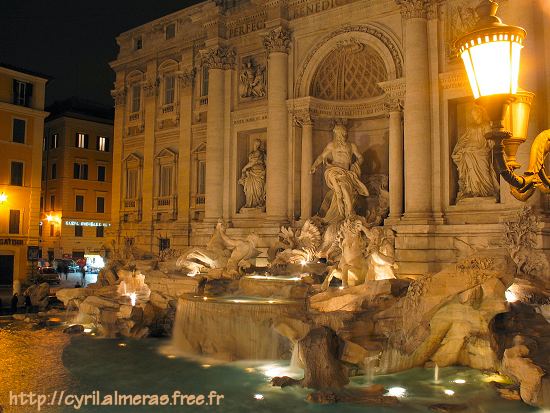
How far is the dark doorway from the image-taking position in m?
28.7

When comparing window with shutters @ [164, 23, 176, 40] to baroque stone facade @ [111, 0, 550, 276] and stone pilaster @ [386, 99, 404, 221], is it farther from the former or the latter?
stone pilaster @ [386, 99, 404, 221]

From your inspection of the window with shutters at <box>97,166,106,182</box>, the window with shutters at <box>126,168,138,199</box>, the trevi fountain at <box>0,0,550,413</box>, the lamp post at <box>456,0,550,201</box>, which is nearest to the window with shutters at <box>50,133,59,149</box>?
the window with shutters at <box>97,166,106,182</box>

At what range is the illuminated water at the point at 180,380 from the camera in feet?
30.2

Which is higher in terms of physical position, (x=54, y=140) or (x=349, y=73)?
(x=54, y=140)

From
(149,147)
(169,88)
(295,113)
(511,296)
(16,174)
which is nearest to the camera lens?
(511,296)

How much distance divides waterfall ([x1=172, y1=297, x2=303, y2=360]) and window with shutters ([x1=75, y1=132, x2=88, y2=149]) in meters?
29.8

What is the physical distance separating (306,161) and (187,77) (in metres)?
8.32

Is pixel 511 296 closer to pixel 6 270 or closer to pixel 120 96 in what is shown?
pixel 120 96

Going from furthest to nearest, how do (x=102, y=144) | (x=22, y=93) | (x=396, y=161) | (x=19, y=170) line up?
(x=102, y=144) < (x=22, y=93) < (x=19, y=170) < (x=396, y=161)

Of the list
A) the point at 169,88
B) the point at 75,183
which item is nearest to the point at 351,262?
the point at 169,88

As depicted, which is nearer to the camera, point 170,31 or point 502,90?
point 502,90

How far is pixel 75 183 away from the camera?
39.5m

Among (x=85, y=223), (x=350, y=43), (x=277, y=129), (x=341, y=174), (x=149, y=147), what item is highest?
(x=350, y=43)

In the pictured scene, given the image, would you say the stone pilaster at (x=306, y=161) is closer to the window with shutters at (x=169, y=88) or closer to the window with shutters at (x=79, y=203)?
the window with shutters at (x=169, y=88)
